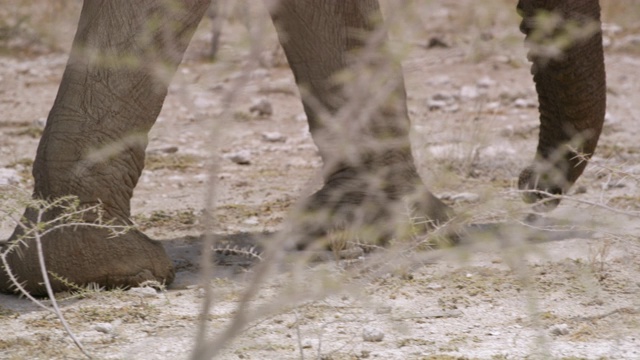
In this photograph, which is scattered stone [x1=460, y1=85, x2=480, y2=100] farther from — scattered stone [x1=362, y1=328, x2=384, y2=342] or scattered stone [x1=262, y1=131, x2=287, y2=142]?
scattered stone [x1=362, y1=328, x2=384, y2=342]

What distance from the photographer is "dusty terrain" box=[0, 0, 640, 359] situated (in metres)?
2.52

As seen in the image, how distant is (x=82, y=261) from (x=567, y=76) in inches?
63.6

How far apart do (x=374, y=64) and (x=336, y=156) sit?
173 cm

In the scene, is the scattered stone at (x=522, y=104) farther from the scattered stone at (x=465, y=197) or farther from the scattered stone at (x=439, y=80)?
the scattered stone at (x=465, y=197)

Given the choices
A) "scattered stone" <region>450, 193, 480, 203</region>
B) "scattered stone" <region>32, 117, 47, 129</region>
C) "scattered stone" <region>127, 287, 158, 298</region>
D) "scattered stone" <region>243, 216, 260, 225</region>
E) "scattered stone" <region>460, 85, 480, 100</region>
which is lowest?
"scattered stone" <region>243, 216, 260, 225</region>

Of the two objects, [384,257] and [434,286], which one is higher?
[384,257]

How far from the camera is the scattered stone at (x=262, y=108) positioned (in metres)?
7.02

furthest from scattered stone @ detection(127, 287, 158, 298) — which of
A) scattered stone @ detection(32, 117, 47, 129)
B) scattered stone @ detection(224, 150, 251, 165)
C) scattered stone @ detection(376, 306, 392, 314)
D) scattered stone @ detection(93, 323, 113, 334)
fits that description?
scattered stone @ detection(32, 117, 47, 129)

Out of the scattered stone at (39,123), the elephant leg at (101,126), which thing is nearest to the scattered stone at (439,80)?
the scattered stone at (39,123)

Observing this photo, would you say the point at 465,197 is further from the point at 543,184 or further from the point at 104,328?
the point at 104,328

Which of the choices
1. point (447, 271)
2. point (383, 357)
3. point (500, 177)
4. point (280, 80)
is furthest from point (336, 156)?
point (280, 80)

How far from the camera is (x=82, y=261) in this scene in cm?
323

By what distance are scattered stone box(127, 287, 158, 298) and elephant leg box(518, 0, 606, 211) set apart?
1201 millimetres

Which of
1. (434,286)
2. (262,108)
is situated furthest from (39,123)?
(434,286)
